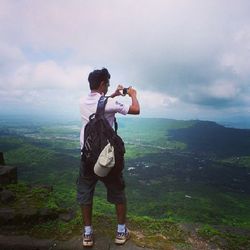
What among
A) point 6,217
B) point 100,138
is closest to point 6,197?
point 6,217

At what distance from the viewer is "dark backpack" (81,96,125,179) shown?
4.06 metres

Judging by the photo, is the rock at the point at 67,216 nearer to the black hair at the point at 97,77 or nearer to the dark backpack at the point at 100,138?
the dark backpack at the point at 100,138

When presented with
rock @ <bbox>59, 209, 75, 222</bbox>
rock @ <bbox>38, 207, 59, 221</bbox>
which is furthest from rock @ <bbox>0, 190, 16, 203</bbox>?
rock @ <bbox>59, 209, 75, 222</bbox>

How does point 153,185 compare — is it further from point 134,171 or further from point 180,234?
point 180,234

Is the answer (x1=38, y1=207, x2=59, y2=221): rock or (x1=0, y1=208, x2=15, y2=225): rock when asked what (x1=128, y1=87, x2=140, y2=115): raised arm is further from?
(x1=0, y1=208, x2=15, y2=225): rock

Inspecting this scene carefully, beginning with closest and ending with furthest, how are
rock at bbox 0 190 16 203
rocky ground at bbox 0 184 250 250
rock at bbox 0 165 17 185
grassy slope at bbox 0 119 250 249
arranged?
1. rocky ground at bbox 0 184 250 250
2. rock at bbox 0 190 16 203
3. rock at bbox 0 165 17 185
4. grassy slope at bbox 0 119 250 249

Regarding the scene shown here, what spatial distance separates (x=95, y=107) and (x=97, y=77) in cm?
50

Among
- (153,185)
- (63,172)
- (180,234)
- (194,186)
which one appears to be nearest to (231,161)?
(194,186)

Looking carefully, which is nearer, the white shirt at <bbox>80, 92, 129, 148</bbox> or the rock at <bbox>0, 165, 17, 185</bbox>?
the white shirt at <bbox>80, 92, 129, 148</bbox>

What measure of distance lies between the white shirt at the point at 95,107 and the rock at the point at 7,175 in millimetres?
4194

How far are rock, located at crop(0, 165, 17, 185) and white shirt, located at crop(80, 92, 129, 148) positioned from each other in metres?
4.19

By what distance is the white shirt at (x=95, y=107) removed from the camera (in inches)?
161

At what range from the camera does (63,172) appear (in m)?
91.2

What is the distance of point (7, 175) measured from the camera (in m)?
7.46
